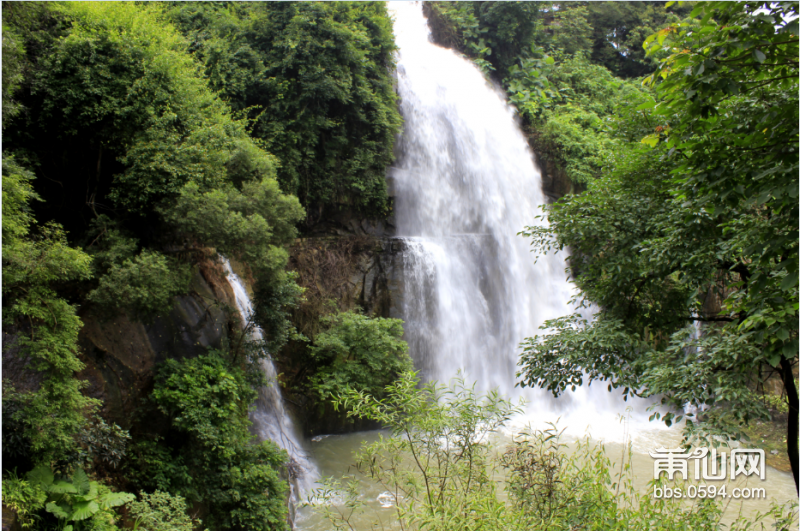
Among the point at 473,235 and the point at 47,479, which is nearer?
the point at 47,479

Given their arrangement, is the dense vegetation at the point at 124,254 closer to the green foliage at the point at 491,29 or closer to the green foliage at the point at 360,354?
the green foliage at the point at 360,354

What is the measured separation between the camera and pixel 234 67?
1413 cm

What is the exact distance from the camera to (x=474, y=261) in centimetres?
1539

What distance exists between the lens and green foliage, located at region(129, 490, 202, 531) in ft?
20.7

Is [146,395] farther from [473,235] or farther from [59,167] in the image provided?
[473,235]

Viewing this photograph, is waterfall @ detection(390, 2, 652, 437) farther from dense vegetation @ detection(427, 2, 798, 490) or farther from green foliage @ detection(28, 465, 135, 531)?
green foliage @ detection(28, 465, 135, 531)

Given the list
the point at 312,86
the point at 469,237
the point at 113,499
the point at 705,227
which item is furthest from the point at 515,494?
the point at 312,86

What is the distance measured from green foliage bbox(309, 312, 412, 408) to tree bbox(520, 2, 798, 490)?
4.63 meters

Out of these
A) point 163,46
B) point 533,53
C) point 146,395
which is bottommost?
point 146,395

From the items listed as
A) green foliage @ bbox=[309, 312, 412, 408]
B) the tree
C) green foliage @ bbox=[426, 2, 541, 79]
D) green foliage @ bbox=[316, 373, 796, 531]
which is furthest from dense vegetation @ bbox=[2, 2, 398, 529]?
green foliage @ bbox=[426, 2, 541, 79]

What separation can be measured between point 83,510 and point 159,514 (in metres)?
0.91

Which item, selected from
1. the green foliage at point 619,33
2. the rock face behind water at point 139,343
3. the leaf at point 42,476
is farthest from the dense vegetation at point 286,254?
the green foliage at point 619,33

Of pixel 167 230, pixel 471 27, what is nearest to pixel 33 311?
pixel 167 230

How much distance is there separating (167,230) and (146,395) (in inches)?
114
